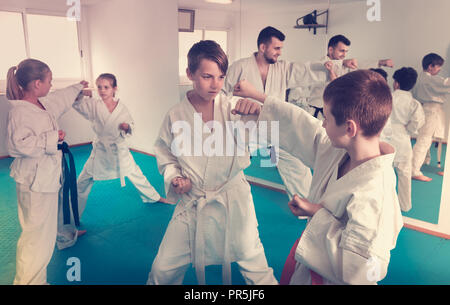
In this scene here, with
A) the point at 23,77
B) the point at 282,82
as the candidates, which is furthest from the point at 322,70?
the point at 23,77

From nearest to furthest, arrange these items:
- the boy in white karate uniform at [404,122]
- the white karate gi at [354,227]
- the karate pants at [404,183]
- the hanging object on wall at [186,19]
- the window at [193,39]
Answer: the white karate gi at [354,227] < the boy in white karate uniform at [404,122] < the karate pants at [404,183] < the window at [193,39] < the hanging object on wall at [186,19]

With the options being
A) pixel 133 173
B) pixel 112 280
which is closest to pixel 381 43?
pixel 133 173

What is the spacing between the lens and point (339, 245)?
106cm

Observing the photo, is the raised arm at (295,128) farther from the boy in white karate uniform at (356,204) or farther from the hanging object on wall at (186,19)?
the hanging object on wall at (186,19)

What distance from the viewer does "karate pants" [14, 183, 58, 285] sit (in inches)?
76.8

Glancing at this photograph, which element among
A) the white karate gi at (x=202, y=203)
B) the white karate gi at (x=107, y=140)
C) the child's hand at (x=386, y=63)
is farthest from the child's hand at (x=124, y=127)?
the child's hand at (x=386, y=63)

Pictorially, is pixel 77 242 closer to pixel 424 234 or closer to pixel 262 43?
pixel 262 43

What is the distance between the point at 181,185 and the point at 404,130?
2205 mm

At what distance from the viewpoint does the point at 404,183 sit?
2.93 meters

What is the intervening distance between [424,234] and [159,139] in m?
2.37

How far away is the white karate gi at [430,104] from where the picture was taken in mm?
2658

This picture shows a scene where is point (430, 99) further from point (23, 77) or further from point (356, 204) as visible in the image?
point (23, 77)

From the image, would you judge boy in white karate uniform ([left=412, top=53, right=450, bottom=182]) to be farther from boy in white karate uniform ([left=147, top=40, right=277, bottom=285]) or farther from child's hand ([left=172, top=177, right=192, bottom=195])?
child's hand ([left=172, top=177, right=192, bottom=195])

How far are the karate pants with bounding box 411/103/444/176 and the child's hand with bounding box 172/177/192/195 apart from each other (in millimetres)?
2236
